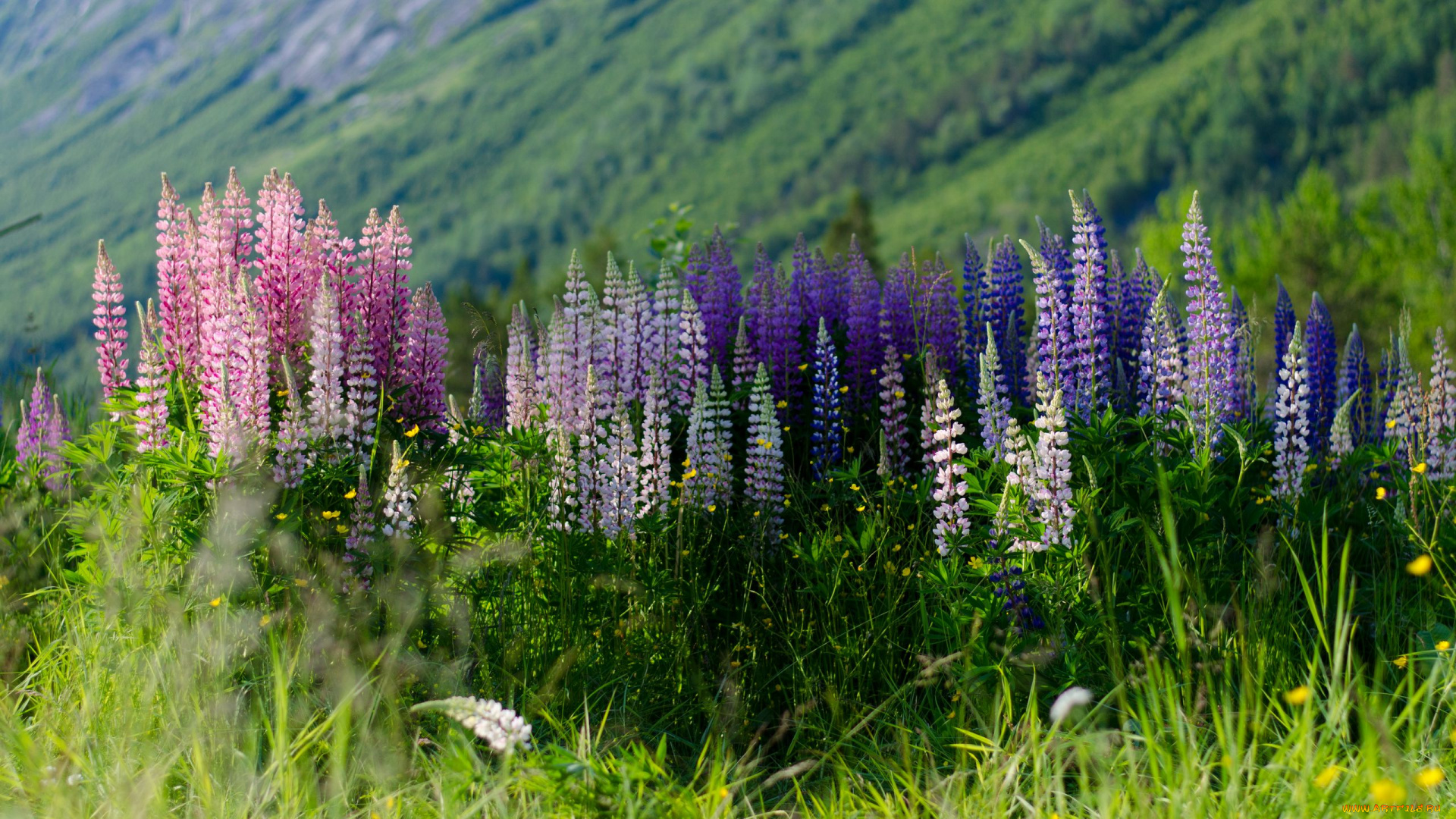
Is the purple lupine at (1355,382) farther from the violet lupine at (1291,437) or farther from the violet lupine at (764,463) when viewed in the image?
the violet lupine at (764,463)

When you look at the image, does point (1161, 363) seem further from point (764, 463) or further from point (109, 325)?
point (109, 325)

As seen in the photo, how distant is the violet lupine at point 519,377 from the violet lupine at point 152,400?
1516 millimetres

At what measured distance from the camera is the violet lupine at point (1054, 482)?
4.08 metres

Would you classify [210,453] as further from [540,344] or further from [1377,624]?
[1377,624]

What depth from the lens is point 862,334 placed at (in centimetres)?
614

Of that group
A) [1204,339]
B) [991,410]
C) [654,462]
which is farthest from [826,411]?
[1204,339]

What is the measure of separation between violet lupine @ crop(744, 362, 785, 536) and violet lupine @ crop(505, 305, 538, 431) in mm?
1091

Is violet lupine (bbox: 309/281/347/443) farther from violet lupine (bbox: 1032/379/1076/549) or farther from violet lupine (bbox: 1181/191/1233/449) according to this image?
violet lupine (bbox: 1181/191/1233/449)

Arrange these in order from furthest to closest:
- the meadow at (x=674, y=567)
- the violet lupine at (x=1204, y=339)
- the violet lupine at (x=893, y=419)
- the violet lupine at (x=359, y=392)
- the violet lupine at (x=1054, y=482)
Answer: the violet lupine at (x=893, y=419), the violet lupine at (x=1204, y=339), the violet lupine at (x=359, y=392), the violet lupine at (x=1054, y=482), the meadow at (x=674, y=567)

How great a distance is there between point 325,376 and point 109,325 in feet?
4.43

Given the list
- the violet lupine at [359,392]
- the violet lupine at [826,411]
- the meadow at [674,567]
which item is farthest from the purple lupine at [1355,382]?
the violet lupine at [359,392]

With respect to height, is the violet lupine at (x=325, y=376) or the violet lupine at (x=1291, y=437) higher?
the violet lupine at (x=325, y=376)

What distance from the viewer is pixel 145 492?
4.22 meters

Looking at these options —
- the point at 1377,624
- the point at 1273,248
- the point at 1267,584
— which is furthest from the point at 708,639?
the point at 1273,248
